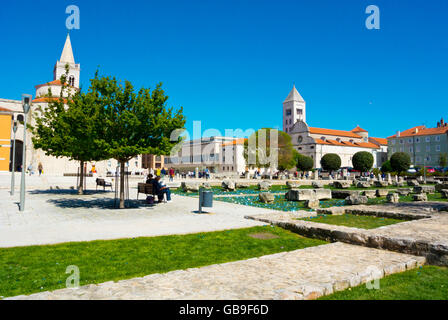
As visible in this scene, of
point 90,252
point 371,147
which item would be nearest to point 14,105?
point 90,252

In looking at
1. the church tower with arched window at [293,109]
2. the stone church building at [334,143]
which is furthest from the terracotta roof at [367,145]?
the church tower with arched window at [293,109]

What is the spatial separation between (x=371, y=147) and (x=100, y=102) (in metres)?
107

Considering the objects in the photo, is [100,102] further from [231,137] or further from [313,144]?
[231,137]

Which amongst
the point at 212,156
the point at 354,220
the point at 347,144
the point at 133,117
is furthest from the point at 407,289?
the point at 212,156

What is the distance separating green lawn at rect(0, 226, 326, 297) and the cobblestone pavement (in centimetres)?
71

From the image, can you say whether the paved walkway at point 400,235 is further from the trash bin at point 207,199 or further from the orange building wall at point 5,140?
the orange building wall at point 5,140

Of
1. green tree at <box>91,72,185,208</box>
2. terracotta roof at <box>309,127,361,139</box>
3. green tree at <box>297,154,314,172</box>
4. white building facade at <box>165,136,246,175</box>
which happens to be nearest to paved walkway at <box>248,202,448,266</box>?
green tree at <box>91,72,185,208</box>

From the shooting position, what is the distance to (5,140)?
5234 cm

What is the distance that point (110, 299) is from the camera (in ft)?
10.8

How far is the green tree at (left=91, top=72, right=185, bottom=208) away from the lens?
11164 millimetres

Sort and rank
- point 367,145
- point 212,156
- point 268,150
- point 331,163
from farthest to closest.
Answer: point 212,156 < point 367,145 < point 331,163 < point 268,150

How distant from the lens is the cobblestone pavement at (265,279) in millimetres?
3445

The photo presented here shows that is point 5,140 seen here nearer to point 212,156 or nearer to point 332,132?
point 212,156

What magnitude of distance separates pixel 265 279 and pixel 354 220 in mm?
6830
